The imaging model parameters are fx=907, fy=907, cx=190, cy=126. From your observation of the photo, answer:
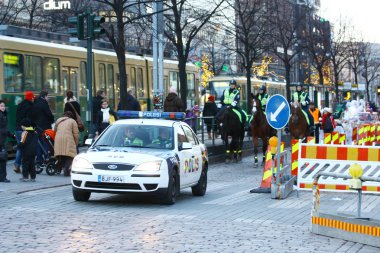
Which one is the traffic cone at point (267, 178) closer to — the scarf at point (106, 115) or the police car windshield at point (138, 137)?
the police car windshield at point (138, 137)

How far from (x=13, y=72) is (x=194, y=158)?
435 inches

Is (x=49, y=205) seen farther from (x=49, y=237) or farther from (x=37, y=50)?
(x=37, y=50)

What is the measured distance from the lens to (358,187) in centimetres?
1145

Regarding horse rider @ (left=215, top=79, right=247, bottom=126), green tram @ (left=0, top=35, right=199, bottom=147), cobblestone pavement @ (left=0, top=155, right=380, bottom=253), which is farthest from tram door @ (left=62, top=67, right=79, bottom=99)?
cobblestone pavement @ (left=0, top=155, right=380, bottom=253)

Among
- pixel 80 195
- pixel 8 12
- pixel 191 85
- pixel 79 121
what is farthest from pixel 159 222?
pixel 8 12

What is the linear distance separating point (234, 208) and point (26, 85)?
13697 mm

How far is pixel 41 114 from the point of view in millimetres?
23688

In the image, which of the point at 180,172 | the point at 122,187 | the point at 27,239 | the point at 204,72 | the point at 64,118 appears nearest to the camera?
the point at 27,239

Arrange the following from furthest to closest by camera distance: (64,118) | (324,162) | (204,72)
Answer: (204,72), (64,118), (324,162)

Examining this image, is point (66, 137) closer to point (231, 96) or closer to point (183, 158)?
point (183, 158)

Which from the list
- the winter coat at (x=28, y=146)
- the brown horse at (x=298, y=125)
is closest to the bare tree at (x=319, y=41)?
the brown horse at (x=298, y=125)

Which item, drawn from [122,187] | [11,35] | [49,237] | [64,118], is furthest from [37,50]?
[49,237]

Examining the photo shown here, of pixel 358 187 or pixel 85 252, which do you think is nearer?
pixel 85 252

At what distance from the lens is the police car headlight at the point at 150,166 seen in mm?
15227
